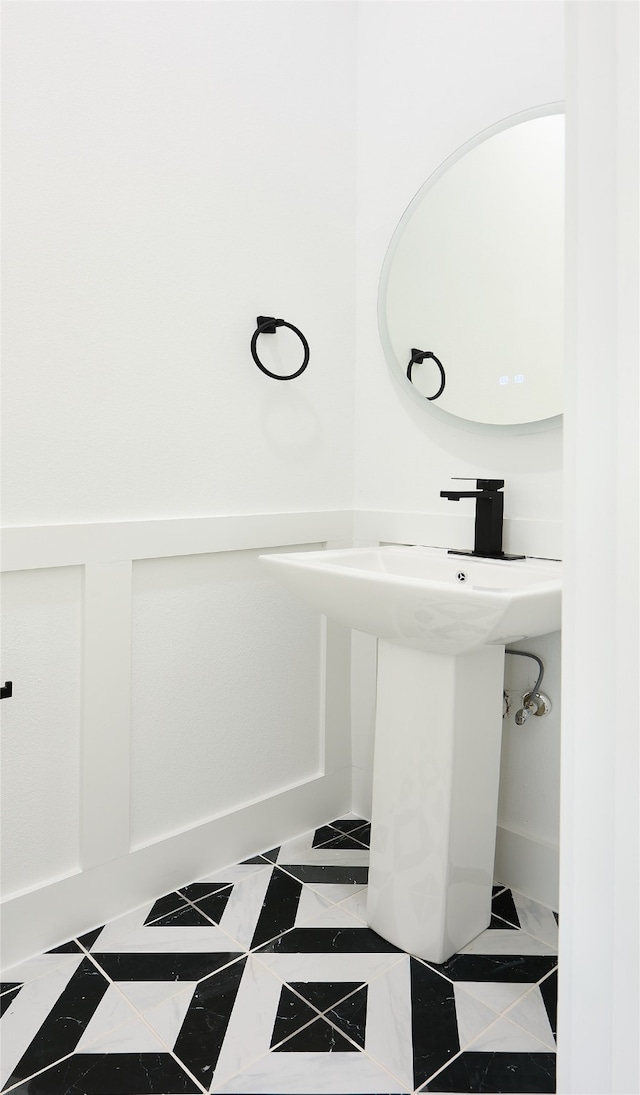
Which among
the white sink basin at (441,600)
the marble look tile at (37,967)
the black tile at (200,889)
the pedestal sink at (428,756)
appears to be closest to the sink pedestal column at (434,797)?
the pedestal sink at (428,756)

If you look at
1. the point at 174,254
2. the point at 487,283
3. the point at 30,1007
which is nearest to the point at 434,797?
the point at 30,1007

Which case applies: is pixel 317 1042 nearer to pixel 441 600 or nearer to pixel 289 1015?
pixel 289 1015

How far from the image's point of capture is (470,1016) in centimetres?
128

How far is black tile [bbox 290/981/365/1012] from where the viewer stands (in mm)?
1313

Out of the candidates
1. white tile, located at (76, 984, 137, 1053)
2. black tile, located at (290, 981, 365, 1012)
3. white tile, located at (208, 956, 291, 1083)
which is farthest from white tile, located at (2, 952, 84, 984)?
black tile, located at (290, 981, 365, 1012)

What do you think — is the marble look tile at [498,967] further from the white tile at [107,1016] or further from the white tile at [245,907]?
the white tile at [107,1016]

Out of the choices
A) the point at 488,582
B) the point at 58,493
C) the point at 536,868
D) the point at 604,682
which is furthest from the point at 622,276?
the point at 536,868

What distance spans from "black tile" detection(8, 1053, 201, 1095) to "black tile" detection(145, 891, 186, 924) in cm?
38

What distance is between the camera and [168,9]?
5.11ft

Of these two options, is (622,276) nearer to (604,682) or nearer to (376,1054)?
(604,682)

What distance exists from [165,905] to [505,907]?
775mm

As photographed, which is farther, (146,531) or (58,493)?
(146,531)

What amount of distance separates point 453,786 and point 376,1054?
1.52ft

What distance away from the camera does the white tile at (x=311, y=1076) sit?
3.68ft
